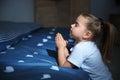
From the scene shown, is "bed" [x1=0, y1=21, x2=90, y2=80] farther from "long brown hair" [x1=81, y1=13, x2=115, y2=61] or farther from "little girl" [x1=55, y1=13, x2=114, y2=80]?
"long brown hair" [x1=81, y1=13, x2=115, y2=61]

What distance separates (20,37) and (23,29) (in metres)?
0.17

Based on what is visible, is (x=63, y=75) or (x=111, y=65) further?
(x=111, y=65)

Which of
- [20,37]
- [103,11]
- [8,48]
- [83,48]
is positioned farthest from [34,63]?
[103,11]


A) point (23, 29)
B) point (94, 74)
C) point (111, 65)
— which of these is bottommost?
point (111, 65)

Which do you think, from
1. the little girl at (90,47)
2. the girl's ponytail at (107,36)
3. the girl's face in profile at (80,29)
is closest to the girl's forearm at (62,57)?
the little girl at (90,47)

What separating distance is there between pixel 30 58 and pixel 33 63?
116 millimetres

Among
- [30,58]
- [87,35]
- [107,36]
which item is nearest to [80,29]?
[87,35]

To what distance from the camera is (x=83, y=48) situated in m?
1.34

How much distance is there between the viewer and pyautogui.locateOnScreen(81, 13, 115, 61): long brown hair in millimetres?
1427

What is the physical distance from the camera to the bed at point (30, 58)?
114cm

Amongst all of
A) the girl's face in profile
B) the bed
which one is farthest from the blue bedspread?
the girl's face in profile

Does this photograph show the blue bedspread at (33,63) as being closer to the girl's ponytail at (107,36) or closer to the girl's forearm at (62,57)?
the girl's forearm at (62,57)

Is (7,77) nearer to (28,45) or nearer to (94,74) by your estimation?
(94,74)

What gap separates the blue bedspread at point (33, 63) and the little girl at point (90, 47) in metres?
0.06
